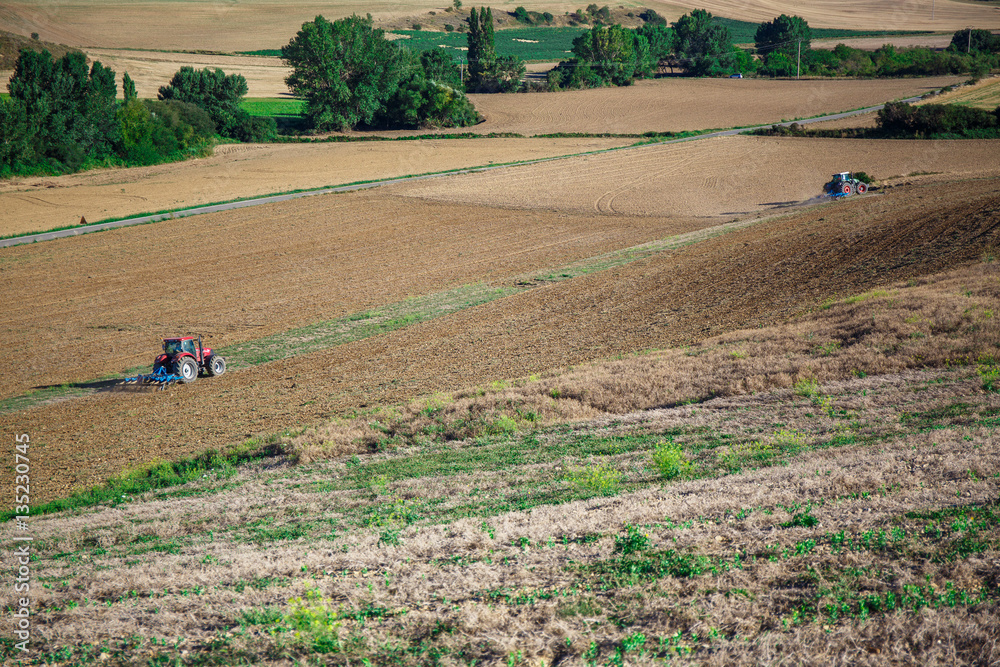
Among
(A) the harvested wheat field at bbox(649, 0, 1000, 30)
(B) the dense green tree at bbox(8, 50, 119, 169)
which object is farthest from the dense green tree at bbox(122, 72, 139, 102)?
(A) the harvested wheat field at bbox(649, 0, 1000, 30)

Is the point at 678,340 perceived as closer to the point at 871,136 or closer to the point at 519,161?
the point at 519,161

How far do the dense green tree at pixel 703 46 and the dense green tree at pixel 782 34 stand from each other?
13809mm

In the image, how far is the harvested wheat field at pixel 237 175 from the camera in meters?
55.5

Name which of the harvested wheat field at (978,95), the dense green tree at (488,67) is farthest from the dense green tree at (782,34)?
the dense green tree at (488,67)

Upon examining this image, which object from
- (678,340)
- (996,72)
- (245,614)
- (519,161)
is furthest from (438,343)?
(996,72)

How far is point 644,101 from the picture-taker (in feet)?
372

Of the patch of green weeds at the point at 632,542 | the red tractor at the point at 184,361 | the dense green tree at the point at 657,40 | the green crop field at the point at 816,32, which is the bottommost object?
the red tractor at the point at 184,361

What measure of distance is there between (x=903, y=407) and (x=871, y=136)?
6933 centimetres

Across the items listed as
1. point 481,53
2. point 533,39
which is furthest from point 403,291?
point 533,39

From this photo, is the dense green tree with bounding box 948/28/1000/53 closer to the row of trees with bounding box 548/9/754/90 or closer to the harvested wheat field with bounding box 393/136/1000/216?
the row of trees with bounding box 548/9/754/90

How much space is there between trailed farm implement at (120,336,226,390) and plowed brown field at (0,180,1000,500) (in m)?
0.52

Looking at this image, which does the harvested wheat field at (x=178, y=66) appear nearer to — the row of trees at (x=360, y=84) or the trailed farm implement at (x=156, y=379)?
the row of trees at (x=360, y=84)

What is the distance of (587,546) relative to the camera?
8.95 metres

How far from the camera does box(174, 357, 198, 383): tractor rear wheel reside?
22.7 meters
